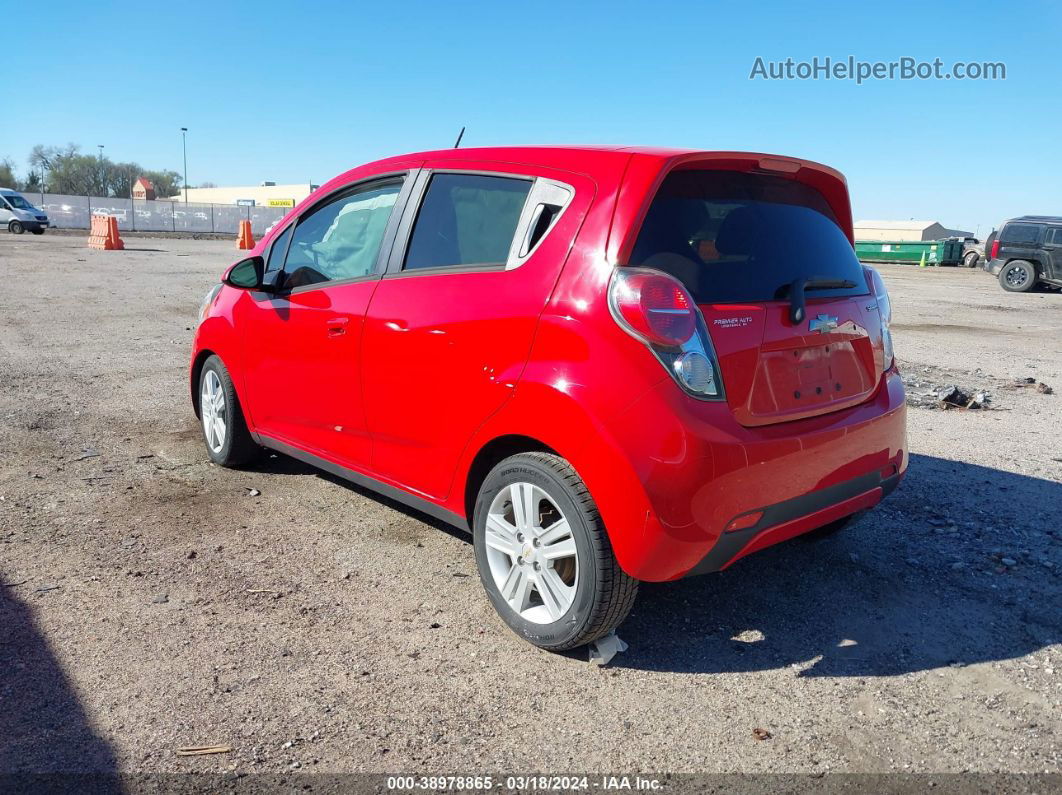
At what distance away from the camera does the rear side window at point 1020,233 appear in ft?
75.0

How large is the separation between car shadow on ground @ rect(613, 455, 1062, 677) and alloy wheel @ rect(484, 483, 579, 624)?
362 millimetres

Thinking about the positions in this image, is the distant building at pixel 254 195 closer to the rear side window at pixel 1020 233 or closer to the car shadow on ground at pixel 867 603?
the rear side window at pixel 1020 233

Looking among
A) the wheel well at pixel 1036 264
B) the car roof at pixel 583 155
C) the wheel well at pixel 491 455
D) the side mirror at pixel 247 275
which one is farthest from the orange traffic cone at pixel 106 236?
the wheel well at pixel 491 455

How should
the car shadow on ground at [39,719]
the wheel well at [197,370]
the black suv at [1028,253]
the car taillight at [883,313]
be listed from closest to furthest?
the car shadow on ground at [39,719] → the car taillight at [883,313] → the wheel well at [197,370] → the black suv at [1028,253]

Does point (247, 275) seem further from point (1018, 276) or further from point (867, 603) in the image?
point (1018, 276)

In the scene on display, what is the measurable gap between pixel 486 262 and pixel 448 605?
1433 mm

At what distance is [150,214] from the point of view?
50.7m

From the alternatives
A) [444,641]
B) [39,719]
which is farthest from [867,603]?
[39,719]

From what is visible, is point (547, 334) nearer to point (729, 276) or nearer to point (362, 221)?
point (729, 276)

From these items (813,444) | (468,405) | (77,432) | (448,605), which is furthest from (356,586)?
(77,432)

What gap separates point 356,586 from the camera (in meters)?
3.65

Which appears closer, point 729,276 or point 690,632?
point 729,276

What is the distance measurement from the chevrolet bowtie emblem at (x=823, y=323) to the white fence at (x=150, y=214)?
1865 inches

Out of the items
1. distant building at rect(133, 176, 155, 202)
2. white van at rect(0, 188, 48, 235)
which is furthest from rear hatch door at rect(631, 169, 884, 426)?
distant building at rect(133, 176, 155, 202)
